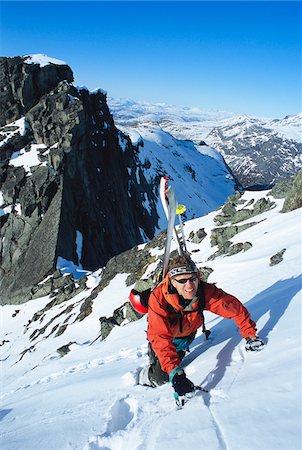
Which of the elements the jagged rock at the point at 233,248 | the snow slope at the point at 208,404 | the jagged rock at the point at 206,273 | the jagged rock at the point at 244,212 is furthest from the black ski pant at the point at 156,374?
the jagged rock at the point at 244,212

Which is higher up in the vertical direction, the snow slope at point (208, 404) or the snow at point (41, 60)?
the snow at point (41, 60)

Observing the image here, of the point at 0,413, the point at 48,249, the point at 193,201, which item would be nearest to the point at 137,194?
the point at 193,201

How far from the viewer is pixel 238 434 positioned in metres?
3.45

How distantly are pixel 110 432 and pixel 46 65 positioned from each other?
58712mm

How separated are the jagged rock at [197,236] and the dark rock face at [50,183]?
68.8ft

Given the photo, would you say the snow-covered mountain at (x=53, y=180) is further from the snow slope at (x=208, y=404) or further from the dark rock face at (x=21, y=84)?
the snow slope at (x=208, y=404)

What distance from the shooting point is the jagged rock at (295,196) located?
1821cm

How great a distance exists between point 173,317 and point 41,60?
60054mm

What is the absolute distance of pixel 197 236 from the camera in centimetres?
2617

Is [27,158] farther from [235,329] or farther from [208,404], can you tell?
[208,404]

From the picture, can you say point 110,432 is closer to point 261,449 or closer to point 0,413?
point 261,449

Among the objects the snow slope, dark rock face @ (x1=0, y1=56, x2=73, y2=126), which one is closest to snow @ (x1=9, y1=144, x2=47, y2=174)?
dark rock face @ (x1=0, y1=56, x2=73, y2=126)

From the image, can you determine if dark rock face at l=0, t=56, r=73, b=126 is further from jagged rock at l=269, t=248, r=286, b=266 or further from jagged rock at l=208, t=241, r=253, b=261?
jagged rock at l=269, t=248, r=286, b=266

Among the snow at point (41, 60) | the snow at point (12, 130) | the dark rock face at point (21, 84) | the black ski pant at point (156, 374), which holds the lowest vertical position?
the black ski pant at point (156, 374)
